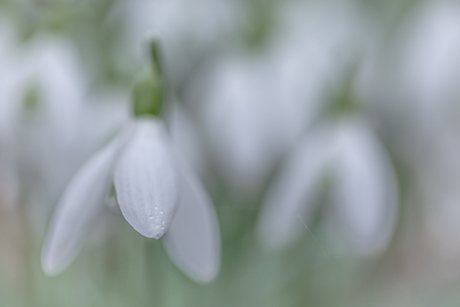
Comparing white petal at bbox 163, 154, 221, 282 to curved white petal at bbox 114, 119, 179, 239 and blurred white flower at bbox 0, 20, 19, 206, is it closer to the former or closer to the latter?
curved white petal at bbox 114, 119, 179, 239

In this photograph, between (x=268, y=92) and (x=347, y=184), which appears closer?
(x=347, y=184)

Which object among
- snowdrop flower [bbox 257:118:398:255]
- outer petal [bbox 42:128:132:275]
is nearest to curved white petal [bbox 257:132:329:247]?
snowdrop flower [bbox 257:118:398:255]

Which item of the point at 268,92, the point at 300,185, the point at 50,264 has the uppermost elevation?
the point at 268,92

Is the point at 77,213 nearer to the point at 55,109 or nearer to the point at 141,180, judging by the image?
the point at 141,180

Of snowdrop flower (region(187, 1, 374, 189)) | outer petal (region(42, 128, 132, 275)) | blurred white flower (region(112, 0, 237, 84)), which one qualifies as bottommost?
outer petal (region(42, 128, 132, 275))

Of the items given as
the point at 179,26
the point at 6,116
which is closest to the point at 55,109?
the point at 6,116

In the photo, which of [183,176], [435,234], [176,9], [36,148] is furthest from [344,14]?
[435,234]
